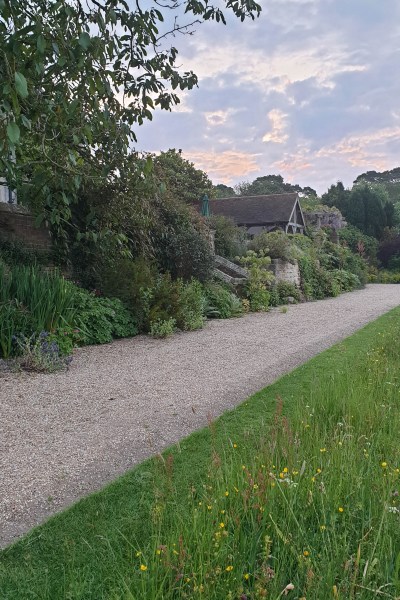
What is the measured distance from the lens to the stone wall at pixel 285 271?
14.4m

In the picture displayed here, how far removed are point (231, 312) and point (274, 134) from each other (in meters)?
4.15

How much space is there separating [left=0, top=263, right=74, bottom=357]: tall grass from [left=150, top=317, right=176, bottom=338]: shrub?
162 centimetres

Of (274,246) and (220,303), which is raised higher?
(274,246)

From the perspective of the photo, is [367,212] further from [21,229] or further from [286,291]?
[21,229]

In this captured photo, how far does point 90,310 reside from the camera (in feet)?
24.3

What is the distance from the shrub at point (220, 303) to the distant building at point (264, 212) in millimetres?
18756

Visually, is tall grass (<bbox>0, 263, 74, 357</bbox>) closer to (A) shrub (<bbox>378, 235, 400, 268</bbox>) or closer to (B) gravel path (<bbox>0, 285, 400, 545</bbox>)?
(B) gravel path (<bbox>0, 285, 400, 545</bbox>)

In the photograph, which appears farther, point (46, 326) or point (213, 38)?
point (46, 326)

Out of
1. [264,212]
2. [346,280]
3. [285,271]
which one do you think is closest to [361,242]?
[264,212]

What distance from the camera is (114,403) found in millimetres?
4465

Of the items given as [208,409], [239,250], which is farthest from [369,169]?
[208,409]

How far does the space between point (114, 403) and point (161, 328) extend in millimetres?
3494

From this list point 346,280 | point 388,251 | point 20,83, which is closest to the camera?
point 20,83

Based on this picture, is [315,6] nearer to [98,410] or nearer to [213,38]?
[213,38]
